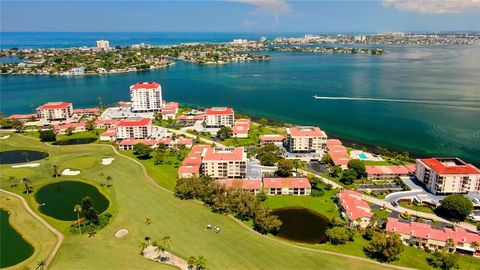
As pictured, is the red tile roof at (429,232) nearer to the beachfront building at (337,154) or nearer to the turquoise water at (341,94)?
the beachfront building at (337,154)

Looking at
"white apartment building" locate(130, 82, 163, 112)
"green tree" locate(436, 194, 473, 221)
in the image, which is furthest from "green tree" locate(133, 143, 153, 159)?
"green tree" locate(436, 194, 473, 221)

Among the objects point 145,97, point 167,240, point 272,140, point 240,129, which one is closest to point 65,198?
point 167,240

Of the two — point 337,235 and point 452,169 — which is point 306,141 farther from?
point 337,235

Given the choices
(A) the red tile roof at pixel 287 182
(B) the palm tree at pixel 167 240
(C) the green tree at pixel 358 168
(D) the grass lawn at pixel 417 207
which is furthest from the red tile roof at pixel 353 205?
(B) the palm tree at pixel 167 240

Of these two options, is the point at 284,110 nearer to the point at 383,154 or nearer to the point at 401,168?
the point at 383,154

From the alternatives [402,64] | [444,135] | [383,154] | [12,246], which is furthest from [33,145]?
[402,64]

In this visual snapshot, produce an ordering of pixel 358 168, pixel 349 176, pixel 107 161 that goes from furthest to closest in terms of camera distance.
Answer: pixel 107 161 → pixel 358 168 → pixel 349 176
